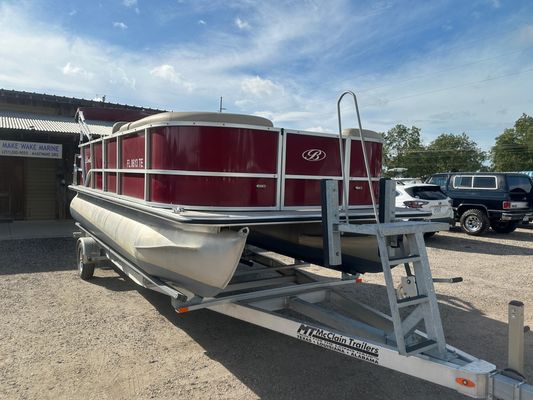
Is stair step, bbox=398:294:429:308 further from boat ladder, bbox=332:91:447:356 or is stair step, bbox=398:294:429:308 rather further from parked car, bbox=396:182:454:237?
parked car, bbox=396:182:454:237

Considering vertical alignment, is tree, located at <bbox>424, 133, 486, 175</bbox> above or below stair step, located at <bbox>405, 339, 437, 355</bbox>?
above

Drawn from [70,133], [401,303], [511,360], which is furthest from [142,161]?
[70,133]

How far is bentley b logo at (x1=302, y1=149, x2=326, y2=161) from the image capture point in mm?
4023

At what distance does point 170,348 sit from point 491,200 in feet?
35.2

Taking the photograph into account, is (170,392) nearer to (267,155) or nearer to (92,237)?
(267,155)

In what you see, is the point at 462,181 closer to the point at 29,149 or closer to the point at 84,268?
the point at 84,268

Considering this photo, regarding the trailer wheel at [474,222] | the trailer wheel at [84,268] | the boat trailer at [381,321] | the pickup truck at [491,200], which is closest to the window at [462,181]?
the pickup truck at [491,200]

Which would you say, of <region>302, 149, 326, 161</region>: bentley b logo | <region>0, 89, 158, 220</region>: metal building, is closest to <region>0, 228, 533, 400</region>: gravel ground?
<region>302, 149, 326, 161</region>: bentley b logo

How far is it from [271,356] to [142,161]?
218cm

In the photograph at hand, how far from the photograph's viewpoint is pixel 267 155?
3811mm

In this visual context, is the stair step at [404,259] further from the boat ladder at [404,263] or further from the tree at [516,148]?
the tree at [516,148]

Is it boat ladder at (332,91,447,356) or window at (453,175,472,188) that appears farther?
window at (453,175,472,188)

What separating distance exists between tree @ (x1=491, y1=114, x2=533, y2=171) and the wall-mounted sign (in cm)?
5524

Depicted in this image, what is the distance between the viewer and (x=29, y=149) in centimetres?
1172
